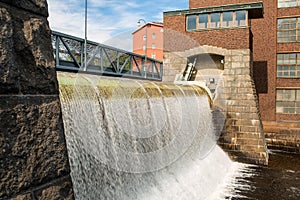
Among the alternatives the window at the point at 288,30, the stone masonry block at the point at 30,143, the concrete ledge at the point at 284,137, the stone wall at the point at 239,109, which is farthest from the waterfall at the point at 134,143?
the window at the point at 288,30

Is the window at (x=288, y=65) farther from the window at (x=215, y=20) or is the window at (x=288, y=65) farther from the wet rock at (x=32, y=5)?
the wet rock at (x=32, y=5)

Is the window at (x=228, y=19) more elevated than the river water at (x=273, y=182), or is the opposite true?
the window at (x=228, y=19)

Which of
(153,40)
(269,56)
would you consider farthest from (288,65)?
(153,40)

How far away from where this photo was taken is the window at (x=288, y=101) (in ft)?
51.4

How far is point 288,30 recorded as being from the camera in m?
16.1

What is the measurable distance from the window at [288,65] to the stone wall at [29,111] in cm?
1675

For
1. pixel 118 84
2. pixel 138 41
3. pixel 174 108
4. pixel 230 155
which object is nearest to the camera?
pixel 118 84

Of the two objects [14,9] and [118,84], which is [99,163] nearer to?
[118,84]

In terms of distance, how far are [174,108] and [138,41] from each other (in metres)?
24.8

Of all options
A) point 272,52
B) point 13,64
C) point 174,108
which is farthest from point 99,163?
point 272,52

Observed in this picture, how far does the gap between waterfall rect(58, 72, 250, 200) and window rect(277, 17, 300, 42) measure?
10.4 m

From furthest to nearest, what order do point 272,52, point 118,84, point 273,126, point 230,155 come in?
point 272,52, point 273,126, point 230,155, point 118,84

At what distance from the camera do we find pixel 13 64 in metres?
1.47

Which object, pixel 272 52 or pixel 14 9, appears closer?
pixel 14 9
